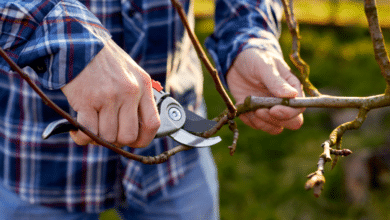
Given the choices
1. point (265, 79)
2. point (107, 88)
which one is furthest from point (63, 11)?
point (265, 79)

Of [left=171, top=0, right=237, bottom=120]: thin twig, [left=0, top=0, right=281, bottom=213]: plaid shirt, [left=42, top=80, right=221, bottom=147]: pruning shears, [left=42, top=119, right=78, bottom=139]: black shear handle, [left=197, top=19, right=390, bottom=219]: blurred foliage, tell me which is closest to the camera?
[left=171, top=0, right=237, bottom=120]: thin twig

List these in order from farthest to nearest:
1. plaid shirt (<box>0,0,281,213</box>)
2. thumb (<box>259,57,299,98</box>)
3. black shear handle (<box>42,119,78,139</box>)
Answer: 1. plaid shirt (<box>0,0,281,213</box>)
2. thumb (<box>259,57,299,98</box>)
3. black shear handle (<box>42,119,78,139</box>)

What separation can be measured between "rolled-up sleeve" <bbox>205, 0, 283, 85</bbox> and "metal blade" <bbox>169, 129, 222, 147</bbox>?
0.43m

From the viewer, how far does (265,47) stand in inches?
55.5

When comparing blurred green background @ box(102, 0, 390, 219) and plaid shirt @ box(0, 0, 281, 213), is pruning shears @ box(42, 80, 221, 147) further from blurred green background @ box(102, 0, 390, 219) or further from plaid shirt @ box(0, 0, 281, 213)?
blurred green background @ box(102, 0, 390, 219)

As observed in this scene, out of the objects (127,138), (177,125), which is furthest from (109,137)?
(177,125)

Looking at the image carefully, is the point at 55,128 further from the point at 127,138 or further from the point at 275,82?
the point at 275,82

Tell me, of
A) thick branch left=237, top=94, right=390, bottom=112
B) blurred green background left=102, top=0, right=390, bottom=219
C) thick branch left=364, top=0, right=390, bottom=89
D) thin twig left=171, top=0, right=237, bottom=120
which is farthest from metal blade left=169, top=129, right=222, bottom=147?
blurred green background left=102, top=0, right=390, bottom=219

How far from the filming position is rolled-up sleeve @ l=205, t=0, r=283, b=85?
4.71 feet

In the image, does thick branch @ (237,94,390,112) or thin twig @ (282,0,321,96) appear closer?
thick branch @ (237,94,390,112)

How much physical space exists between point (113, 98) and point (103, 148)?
1.98 ft

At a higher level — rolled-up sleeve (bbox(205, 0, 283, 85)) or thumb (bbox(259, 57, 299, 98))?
rolled-up sleeve (bbox(205, 0, 283, 85))

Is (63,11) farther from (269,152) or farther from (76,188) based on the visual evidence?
(269,152)

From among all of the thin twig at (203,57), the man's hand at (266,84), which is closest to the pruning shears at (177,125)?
the thin twig at (203,57)
